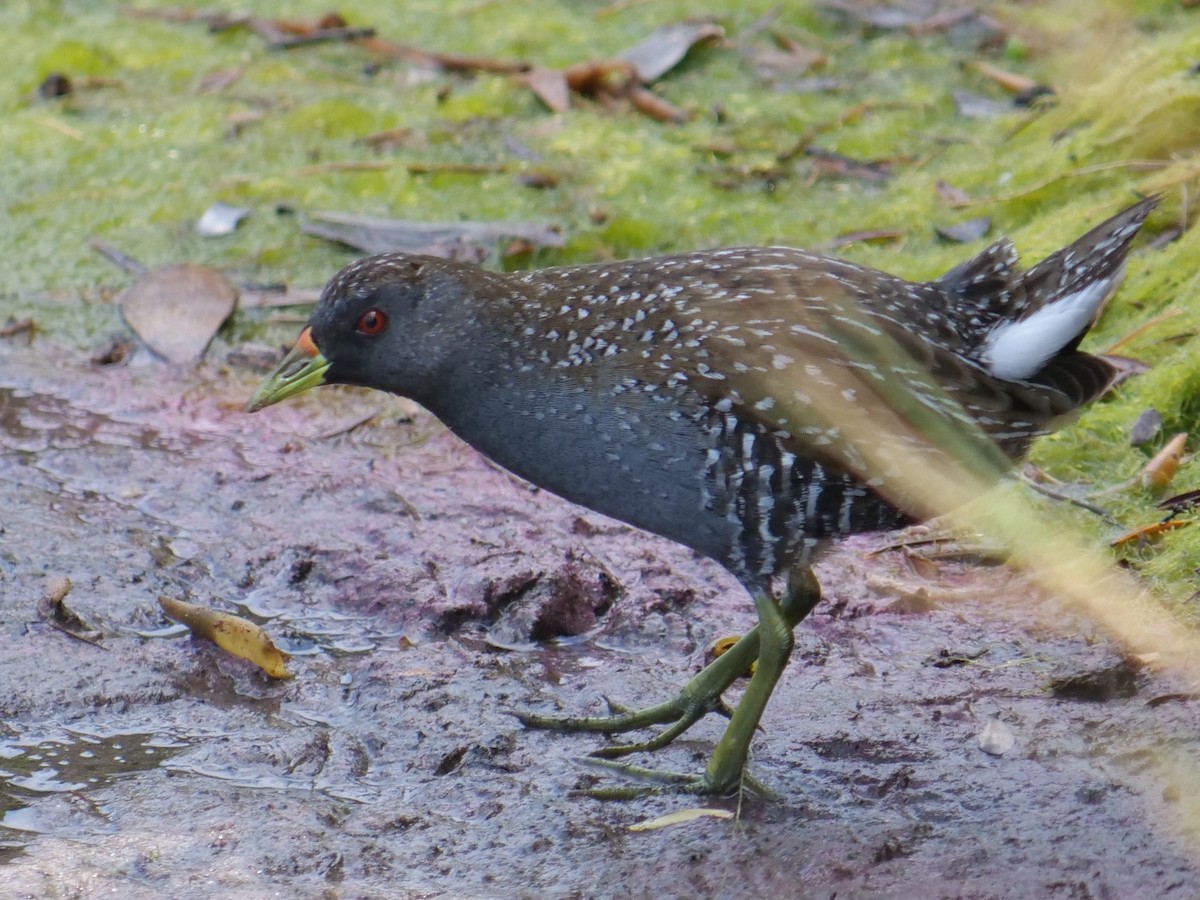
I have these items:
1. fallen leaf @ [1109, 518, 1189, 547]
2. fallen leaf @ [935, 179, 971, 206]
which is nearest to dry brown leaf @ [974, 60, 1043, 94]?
fallen leaf @ [935, 179, 971, 206]

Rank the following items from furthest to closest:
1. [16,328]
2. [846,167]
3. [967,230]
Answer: [846,167] → [967,230] → [16,328]

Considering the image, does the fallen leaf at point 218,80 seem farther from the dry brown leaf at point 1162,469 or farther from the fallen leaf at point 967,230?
the dry brown leaf at point 1162,469

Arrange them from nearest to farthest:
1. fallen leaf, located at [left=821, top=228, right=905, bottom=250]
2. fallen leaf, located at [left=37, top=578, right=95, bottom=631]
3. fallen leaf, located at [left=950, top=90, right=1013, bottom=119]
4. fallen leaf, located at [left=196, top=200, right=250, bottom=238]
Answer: fallen leaf, located at [left=37, top=578, right=95, bottom=631]
fallen leaf, located at [left=821, top=228, right=905, bottom=250]
fallen leaf, located at [left=196, top=200, right=250, bottom=238]
fallen leaf, located at [left=950, top=90, right=1013, bottom=119]

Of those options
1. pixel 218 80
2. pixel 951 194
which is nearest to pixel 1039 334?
pixel 951 194

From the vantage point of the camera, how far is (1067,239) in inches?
225

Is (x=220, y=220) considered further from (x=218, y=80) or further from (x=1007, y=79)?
(x=1007, y=79)

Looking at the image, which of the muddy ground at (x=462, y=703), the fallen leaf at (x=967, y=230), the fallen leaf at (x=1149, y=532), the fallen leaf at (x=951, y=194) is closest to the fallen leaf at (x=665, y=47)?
the fallen leaf at (x=951, y=194)

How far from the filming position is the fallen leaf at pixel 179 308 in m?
6.07

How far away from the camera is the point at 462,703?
4.05 metres

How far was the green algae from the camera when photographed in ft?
19.7

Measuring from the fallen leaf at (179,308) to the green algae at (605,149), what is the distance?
0.15 meters

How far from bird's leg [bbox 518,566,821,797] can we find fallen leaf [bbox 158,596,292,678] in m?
0.71

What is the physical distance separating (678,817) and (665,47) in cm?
563

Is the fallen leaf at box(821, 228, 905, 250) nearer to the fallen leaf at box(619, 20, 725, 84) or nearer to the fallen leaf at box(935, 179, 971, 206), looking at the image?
the fallen leaf at box(935, 179, 971, 206)
